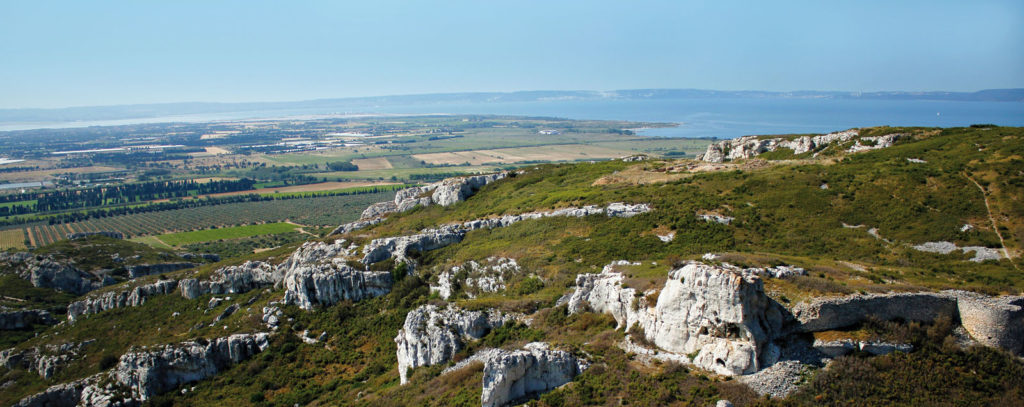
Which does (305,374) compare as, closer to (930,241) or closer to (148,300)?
(148,300)

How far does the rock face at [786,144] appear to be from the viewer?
5259 cm

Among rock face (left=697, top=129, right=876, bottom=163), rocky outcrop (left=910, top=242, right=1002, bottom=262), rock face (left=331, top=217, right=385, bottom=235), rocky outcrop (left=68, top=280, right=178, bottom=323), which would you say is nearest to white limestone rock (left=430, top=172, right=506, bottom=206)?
rock face (left=331, top=217, right=385, bottom=235)

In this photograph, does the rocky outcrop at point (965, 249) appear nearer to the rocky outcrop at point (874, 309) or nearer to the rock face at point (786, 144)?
the rocky outcrop at point (874, 309)

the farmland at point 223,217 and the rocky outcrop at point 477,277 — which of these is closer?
the rocky outcrop at point 477,277

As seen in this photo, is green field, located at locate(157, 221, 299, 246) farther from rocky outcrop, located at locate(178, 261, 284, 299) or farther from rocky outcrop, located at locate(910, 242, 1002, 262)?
rocky outcrop, located at locate(910, 242, 1002, 262)

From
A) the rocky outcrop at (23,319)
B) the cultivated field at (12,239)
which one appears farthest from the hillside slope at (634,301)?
the cultivated field at (12,239)

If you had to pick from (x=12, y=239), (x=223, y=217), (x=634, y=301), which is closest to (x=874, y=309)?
(x=634, y=301)

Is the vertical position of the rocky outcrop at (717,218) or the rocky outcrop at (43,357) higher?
the rocky outcrop at (717,218)

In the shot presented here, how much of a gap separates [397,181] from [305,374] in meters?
149

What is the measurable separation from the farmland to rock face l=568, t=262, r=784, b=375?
110 metres

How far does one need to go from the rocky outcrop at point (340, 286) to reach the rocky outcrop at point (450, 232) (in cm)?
236

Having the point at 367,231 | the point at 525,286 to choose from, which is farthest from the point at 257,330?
the point at 525,286

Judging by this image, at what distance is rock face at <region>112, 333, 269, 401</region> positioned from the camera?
39156 millimetres

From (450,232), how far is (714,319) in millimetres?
Answer: 33927
